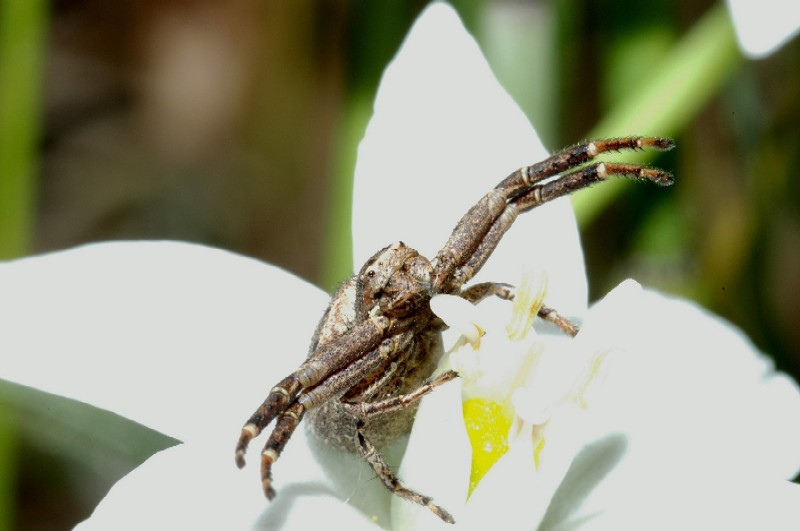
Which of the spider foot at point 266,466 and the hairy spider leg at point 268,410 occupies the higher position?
the hairy spider leg at point 268,410

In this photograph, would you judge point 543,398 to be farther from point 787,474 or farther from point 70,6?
point 70,6

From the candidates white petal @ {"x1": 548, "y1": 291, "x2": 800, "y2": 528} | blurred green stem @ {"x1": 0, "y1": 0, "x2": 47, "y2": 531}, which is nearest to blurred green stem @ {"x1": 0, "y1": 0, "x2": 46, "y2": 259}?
blurred green stem @ {"x1": 0, "y1": 0, "x2": 47, "y2": 531}

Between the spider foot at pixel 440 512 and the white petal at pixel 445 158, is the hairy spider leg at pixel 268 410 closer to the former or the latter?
the spider foot at pixel 440 512

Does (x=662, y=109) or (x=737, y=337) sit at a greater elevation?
(x=662, y=109)

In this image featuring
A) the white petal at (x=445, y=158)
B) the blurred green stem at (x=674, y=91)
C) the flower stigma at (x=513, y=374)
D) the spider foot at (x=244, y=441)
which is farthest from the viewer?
the blurred green stem at (x=674, y=91)

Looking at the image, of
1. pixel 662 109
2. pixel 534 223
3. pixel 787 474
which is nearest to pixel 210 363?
pixel 534 223

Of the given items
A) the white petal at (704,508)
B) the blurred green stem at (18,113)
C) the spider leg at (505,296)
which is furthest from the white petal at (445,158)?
the blurred green stem at (18,113)

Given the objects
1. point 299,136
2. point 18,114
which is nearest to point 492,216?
point 18,114

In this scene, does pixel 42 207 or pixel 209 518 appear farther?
pixel 42 207
